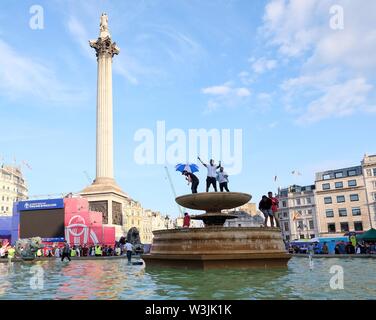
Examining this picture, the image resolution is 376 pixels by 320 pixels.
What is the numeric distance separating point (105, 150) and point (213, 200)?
4363 cm

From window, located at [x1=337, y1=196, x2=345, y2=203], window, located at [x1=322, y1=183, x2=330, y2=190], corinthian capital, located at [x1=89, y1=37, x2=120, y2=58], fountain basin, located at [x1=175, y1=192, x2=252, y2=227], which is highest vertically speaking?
corinthian capital, located at [x1=89, y1=37, x2=120, y2=58]

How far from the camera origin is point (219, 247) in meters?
12.7

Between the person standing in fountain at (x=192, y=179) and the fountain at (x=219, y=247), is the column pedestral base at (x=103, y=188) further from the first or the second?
the fountain at (x=219, y=247)

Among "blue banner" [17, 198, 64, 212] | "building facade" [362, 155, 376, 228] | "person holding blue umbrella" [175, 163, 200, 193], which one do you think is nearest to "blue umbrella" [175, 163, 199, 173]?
"person holding blue umbrella" [175, 163, 200, 193]

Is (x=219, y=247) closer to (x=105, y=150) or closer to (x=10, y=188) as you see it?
(x=105, y=150)

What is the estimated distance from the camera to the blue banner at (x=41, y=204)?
1789 inches

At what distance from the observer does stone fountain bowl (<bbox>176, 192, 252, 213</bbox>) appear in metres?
14.6

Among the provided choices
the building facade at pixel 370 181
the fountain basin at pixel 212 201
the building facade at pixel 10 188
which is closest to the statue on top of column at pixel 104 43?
the fountain basin at pixel 212 201

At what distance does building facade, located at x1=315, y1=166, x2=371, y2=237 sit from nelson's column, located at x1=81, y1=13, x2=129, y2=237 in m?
46.0

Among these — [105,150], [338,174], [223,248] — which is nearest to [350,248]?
[223,248]

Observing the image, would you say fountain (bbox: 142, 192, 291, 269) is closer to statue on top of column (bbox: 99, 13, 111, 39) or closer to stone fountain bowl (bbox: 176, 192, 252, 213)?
stone fountain bowl (bbox: 176, 192, 252, 213)

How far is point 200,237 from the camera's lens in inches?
509

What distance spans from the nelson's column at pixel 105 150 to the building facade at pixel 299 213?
45.4 m
